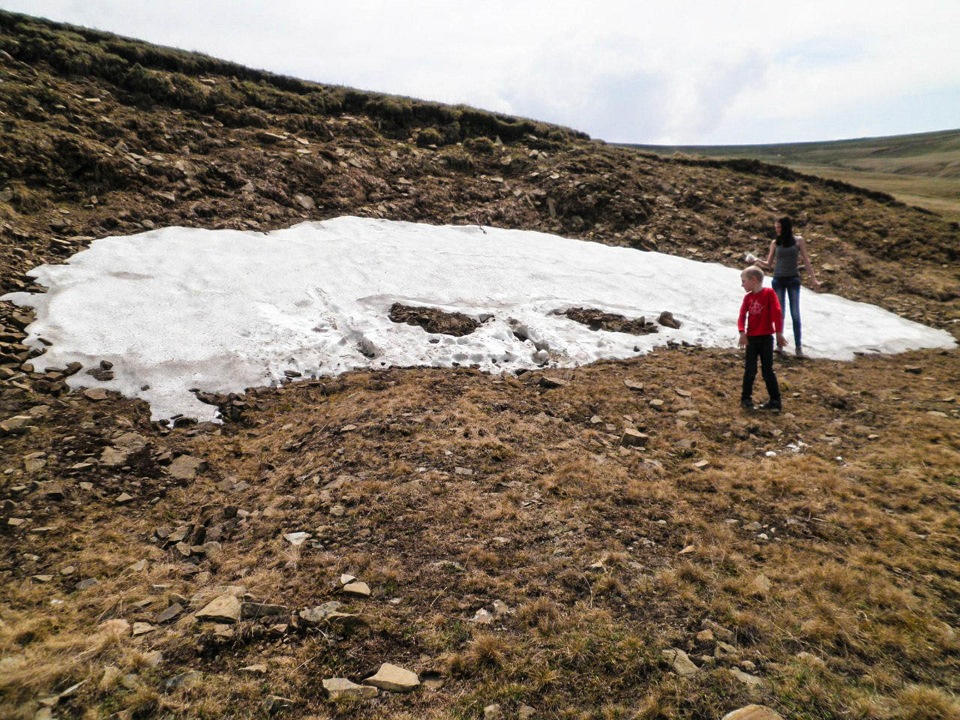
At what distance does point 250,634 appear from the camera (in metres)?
3.87

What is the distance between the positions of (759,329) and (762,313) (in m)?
0.29

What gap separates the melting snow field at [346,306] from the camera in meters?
8.27

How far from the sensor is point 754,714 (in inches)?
129

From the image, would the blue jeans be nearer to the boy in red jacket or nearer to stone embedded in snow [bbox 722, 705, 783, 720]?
the boy in red jacket

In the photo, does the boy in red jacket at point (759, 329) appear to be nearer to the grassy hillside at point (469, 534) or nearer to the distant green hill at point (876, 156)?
the grassy hillside at point (469, 534)

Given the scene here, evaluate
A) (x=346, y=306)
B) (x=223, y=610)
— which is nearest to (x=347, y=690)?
(x=223, y=610)

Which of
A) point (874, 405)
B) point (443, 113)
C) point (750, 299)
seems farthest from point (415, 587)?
point (443, 113)

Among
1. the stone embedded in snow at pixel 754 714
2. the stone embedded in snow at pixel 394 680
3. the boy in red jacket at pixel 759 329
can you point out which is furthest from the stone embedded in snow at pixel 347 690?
the boy in red jacket at pixel 759 329

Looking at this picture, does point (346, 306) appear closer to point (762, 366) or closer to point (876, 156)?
point (762, 366)

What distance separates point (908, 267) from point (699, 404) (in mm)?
14993

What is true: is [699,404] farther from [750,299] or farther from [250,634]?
[250,634]

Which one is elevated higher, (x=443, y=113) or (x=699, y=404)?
(x=443, y=113)

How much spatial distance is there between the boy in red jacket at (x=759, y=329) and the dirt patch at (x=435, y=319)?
5378 millimetres

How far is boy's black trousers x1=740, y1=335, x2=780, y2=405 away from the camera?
8250mm
